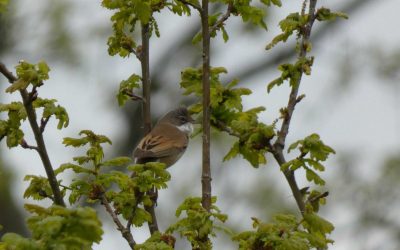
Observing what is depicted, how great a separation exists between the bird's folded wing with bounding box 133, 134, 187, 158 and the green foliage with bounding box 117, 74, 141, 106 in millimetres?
1115

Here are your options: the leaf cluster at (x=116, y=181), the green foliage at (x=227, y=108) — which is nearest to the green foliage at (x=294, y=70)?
the green foliage at (x=227, y=108)

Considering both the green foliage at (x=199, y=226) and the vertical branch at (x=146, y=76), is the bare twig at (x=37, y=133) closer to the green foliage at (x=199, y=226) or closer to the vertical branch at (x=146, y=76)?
the green foliage at (x=199, y=226)

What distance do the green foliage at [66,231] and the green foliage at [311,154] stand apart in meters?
1.55

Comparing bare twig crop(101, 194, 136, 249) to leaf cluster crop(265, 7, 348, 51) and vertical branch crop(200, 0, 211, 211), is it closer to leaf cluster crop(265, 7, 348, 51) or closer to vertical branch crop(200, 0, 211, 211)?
vertical branch crop(200, 0, 211, 211)

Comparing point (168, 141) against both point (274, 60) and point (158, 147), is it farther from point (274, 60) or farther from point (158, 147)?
point (274, 60)

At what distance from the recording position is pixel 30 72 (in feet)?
13.1

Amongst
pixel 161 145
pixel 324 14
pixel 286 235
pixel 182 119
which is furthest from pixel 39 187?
pixel 182 119

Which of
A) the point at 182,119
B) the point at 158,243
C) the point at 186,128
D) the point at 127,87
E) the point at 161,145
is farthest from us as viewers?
the point at 182,119

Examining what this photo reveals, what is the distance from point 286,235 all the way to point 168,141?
12.5 ft

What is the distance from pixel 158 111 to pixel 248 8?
474 inches

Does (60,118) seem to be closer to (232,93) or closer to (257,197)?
(232,93)

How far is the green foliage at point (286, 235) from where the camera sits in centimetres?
407

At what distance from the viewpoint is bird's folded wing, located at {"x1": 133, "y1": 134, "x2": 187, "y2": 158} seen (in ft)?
22.9

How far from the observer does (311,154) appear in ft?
15.0
